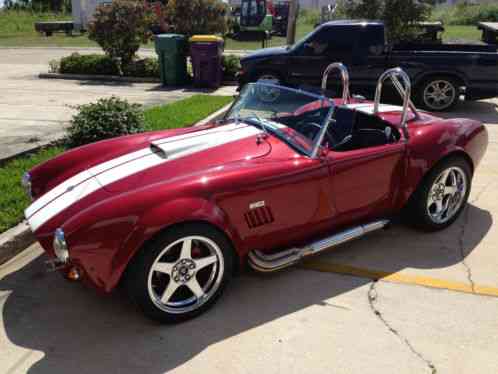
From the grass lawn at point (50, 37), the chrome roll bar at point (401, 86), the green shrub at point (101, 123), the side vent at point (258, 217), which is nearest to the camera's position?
the side vent at point (258, 217)

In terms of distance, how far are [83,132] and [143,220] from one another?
345 cm

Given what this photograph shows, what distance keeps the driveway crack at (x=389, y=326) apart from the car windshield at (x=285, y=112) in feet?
3.56

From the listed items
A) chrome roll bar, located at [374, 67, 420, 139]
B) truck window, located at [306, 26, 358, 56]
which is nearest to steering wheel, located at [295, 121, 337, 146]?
chrome roll bar, located at [374, 67, 420, 139]

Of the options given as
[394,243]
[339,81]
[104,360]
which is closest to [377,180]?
[394,243]

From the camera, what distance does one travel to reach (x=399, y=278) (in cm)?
361

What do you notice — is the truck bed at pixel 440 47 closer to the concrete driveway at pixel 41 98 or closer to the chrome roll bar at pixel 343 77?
the concrete driveway at pixel 41 98

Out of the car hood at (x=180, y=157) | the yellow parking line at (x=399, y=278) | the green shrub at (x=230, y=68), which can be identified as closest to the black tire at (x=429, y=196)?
the yellow parking line at (x=399, y=278)

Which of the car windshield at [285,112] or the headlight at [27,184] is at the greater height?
the car windshield at [285,112]

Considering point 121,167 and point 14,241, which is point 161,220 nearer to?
point 121,167

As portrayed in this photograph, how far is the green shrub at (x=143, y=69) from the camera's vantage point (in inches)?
523

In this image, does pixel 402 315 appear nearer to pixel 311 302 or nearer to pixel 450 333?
pixel 450 333

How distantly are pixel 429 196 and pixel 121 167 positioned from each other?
2.54 meters

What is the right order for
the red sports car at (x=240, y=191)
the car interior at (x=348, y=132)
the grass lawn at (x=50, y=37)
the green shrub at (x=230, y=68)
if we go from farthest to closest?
the grass lawn at (x=50, y=37)
the green shrub at (x=230, y=68)
the car interior at (x=348, y=132)
the red sports car at (x=240, y=191)

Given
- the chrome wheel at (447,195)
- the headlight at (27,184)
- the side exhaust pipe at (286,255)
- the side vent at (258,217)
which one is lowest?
the side exhaust pipe at (286,255)
